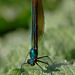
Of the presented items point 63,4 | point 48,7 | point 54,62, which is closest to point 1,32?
point 48,7

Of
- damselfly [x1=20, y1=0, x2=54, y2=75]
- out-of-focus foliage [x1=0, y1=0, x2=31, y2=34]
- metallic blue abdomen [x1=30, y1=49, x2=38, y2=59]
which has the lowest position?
metallic blue abdomen [x1=30, y1=49, x2=38, y2=59]

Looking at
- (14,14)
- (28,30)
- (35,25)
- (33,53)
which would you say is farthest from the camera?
(14,14)

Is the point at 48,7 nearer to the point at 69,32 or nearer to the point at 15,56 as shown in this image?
the point at 69,32

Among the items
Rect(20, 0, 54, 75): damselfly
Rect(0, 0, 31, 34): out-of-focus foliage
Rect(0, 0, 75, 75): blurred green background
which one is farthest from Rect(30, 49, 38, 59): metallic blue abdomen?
Rect(0, 0, 31, 34): out-of-focus foliage

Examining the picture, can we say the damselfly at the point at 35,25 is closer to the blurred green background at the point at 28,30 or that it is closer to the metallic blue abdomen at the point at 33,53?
the metallic blue abdomen at the point at 33,53

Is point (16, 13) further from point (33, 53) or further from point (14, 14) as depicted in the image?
point (33, 53)

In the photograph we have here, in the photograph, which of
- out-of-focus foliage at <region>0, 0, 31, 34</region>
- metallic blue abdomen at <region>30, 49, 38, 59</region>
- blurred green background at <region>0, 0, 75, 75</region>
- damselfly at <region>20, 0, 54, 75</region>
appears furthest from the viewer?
out-of-focus foliage at <region>0, 0, 31, 34</region>

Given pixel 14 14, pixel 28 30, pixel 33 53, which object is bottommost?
pixel 33 53

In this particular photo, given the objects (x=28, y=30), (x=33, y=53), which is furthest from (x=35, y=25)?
(x=28, y=30)

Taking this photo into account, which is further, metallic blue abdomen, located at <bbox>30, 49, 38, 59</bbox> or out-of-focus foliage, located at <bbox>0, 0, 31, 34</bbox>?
out-of-focus foliage, located at <bbox>0, 0, 31, 34</bbox>

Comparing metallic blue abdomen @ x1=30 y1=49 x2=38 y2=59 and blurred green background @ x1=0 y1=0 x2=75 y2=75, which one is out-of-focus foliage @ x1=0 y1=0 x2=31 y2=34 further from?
metallic blue abdomen @ x1=30 y1=49 x2=38 y2=59
